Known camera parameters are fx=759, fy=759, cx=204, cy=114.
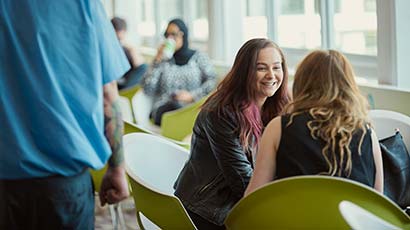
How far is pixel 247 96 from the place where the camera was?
9.06ft

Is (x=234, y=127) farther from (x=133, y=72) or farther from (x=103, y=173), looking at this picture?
(x=133, y=72)

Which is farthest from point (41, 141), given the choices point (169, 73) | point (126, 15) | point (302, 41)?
point (126, 15)

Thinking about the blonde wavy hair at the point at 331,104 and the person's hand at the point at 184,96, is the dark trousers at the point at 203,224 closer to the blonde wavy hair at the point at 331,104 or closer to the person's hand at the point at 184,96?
the blonde wavy hair at the point at 331,104

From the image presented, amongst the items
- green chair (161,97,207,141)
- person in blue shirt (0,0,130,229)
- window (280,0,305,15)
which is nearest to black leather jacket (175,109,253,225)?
person in blue shirt (0,0,130,229)

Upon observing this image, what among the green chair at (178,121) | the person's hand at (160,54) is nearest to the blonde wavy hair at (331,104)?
the green chair at (178,121)

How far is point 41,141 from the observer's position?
2197mm

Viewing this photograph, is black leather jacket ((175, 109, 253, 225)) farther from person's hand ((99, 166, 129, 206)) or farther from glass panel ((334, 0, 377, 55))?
glass panel ((334, 0, 377, 55))

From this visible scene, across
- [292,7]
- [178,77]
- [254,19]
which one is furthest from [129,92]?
[292,7]

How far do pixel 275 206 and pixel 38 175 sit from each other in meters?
0.70

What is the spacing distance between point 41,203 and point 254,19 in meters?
4.34

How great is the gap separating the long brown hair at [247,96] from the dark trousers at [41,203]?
72 cm

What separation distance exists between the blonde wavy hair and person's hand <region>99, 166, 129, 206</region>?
0.56m

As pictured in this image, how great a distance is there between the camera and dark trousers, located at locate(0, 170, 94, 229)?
219 cm

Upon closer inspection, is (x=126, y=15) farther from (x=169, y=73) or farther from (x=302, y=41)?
(x=302, y=41)
